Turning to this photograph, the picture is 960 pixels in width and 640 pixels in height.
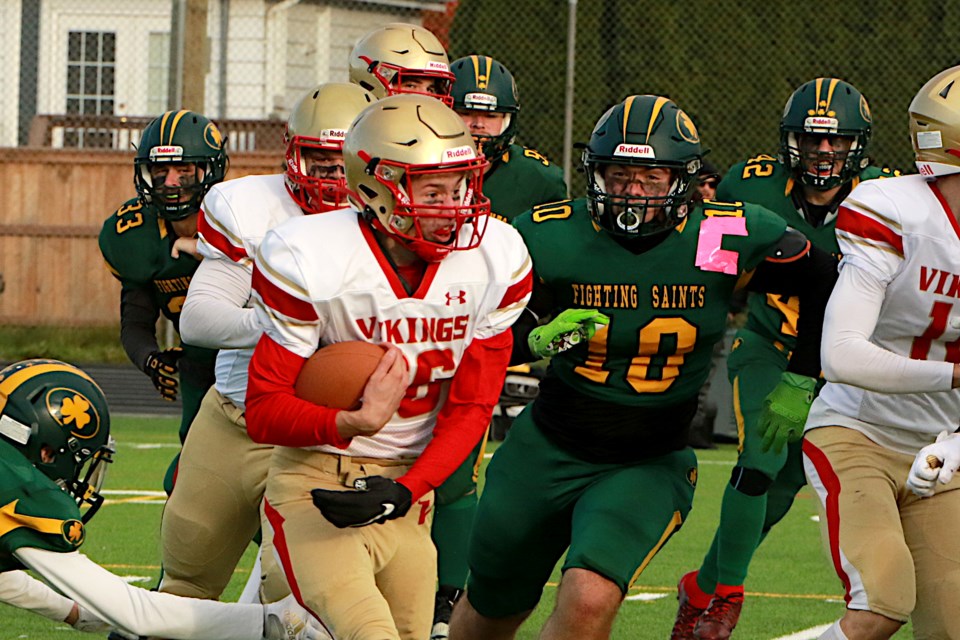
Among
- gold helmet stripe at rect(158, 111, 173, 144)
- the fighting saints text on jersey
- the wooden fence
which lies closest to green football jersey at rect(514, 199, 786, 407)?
the fighting saints text on jersey

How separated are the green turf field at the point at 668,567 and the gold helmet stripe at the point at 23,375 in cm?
153

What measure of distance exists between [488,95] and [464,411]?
121 inches

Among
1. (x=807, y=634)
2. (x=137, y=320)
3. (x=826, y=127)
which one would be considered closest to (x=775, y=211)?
(x=826, y=127)

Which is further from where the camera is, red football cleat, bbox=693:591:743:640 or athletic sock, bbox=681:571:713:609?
athletic sock, bbox=681:571:713:609

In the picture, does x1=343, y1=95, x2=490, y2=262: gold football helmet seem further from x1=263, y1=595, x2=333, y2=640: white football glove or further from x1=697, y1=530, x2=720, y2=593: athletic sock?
x1=697, y1=530, x2=720, y2=593: athletic sock

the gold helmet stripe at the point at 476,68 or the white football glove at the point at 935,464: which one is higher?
the gold helmet stripe at the point at 476,68

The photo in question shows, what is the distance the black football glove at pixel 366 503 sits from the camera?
11.8 feet

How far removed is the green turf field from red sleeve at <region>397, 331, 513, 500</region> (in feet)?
2.47

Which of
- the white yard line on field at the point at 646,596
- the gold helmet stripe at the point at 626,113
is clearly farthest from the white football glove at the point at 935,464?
the white yard line on field at the point at 646,596

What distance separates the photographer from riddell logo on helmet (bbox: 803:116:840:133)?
6430 mm

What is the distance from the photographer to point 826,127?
6.43m

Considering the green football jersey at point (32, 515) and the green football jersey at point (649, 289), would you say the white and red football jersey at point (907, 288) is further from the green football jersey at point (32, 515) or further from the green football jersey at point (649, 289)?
the green football jersey at point (32, 515)

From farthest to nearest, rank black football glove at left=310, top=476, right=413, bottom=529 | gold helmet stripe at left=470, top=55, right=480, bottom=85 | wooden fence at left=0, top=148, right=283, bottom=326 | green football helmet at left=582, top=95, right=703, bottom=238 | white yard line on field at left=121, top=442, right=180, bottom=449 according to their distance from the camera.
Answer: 1. wooden fence at left=0, top=148, right=283, bottom=326
2. white yard line on field at left=121, top=442, right=180, bottom=449
3. gold helmet stripe at left=470, top=55, right=480, bottom=85
4. green football helmet at left=582, top=95, right=703, bottom=238
5. black football glove at left=310, top=476, right=413, bottom=529

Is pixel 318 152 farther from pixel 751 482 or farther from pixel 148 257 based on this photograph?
pixel 751 482
